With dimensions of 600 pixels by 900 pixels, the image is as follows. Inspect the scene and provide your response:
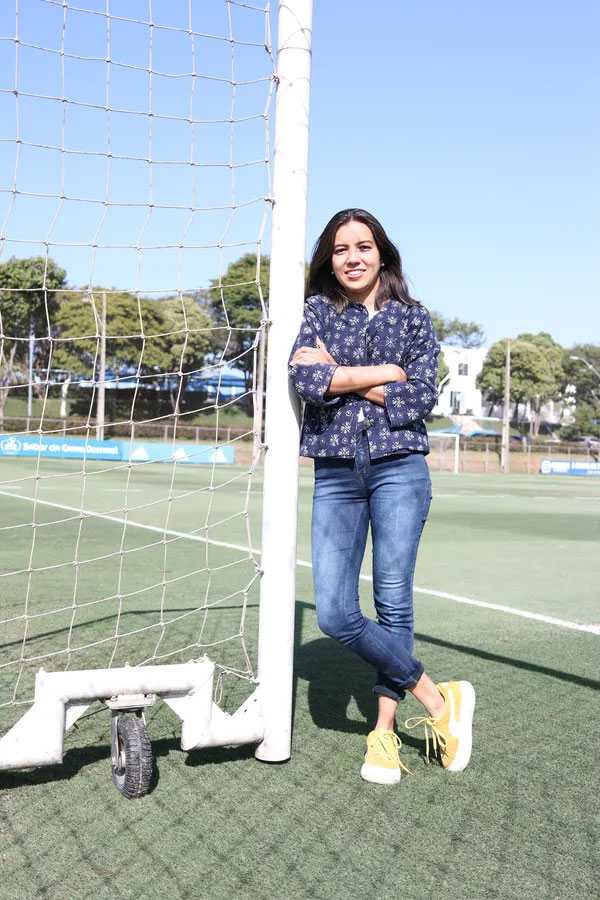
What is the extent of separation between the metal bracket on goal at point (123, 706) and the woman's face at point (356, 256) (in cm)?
142

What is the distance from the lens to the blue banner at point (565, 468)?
48469mm

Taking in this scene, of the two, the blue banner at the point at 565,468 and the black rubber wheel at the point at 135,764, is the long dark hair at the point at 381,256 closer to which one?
the black rubber wheel at the point at 135,764

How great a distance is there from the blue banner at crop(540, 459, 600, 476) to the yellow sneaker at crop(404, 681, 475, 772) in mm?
46747

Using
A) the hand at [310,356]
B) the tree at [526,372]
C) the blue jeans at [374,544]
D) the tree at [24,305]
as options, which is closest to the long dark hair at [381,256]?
the hand at [310,356]

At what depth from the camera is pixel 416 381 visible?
9.92 feet

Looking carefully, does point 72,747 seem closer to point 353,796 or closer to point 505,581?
point 353,796

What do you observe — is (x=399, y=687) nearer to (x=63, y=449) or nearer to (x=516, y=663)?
(x=516, y=663)

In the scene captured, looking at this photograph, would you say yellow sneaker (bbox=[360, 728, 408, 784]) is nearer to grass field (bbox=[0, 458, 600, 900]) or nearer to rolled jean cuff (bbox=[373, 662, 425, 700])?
grass field (bbox=[0, 458, 600, 900])

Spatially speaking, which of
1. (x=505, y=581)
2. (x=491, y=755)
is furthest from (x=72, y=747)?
(x=505, y=581)

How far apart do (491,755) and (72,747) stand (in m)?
1.51

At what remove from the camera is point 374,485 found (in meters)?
3.04

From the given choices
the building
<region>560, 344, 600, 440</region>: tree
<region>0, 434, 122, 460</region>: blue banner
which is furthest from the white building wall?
<region>0, 434, 122, 460</region>: blue banner

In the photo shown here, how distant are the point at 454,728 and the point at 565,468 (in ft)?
157

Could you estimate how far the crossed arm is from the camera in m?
2.95
